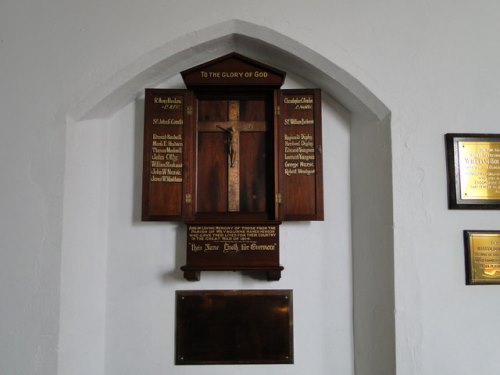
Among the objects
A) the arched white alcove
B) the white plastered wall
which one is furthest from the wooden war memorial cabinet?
the white plastered wall

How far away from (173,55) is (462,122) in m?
1.69

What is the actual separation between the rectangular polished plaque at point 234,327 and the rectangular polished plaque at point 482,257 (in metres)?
1.03

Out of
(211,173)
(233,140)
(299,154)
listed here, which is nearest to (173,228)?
(211,173)

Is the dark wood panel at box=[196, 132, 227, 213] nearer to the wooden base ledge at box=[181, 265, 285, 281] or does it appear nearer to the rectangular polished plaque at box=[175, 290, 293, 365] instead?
the wooden base ledge at box=[181, 265, 285, 281]

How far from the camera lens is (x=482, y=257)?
2.04 meters

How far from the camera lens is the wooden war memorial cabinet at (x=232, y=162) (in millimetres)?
2260

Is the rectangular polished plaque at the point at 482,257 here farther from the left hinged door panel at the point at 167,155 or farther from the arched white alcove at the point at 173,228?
the left hinged door panel at the point at 167,155

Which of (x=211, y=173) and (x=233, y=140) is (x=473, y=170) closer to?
(x=233, y=140)

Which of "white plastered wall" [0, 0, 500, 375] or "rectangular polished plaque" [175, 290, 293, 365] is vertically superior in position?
"white plastered wall" [0, 0, 500, 375]

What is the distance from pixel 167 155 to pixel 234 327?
114 cm

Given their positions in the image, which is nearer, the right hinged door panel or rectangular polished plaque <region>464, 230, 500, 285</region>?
rectangular polished plaque <region>464, 230, 500, 285</region>

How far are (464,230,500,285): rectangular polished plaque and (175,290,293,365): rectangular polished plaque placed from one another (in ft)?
3.38

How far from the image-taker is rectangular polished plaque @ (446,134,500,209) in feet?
6.76

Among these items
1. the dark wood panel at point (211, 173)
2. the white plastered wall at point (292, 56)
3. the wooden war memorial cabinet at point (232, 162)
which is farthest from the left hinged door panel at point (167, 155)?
the white plastered wall at point (292, 56)
